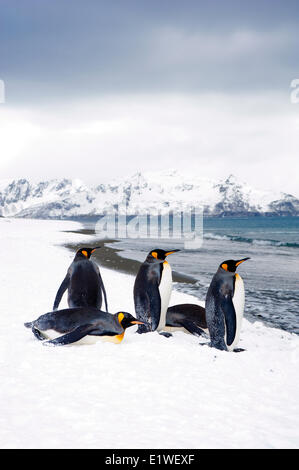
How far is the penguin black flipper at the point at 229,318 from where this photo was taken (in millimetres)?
6141

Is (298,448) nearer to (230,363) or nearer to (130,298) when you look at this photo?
(230,363)

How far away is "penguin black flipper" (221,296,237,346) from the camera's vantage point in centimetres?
614

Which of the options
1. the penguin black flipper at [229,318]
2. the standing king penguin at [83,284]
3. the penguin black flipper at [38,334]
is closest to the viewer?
the penguin black flipper at [38,334]

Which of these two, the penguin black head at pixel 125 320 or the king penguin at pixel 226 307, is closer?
the penguin black head at pixel 125 320

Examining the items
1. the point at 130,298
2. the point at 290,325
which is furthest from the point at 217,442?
the point at 130,298

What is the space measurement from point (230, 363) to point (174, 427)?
2.03 m

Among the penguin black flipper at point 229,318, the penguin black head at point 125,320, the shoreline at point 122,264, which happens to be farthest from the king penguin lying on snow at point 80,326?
the shoreline at point 122,264

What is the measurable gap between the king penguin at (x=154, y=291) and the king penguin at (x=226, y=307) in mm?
Result: 824

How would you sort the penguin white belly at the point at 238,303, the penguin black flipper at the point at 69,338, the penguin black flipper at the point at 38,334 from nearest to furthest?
the penguin black flipper at the point at 69,338, the penguin black flipper at the point at 38,334, the penguin white belly at the point at 238,303

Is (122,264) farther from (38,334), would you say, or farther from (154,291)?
(38,334)

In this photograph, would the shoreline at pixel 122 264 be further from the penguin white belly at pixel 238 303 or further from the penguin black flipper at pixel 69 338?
the penguin black flipper at pixel 69 338

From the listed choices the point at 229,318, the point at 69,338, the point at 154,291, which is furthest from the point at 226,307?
the point at 69,338

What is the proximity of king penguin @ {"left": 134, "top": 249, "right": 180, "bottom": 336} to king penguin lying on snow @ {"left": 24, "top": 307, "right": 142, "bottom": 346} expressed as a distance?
3.47 feet
